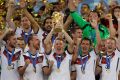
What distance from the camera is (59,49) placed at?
24.1ft

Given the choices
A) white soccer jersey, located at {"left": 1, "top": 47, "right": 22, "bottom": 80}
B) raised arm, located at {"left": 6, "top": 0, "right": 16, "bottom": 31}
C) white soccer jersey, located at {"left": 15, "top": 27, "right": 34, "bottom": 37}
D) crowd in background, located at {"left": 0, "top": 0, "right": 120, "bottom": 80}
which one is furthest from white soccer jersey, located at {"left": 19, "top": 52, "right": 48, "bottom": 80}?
raised arm, located at {"left": 6, "top": 0, "right": 16, "bottom": 31}

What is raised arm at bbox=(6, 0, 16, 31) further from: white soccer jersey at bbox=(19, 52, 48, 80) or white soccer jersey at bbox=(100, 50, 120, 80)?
white soccer jersey at bbox=(100, 50, 120, 80)

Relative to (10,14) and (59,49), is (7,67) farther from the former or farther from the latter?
(10,14)

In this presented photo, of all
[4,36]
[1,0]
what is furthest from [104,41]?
[1,0]

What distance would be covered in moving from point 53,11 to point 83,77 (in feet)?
5.54

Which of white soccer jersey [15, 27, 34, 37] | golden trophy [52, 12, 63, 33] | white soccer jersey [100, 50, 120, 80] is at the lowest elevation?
white soccer jersey [100, 50, 120, 80]

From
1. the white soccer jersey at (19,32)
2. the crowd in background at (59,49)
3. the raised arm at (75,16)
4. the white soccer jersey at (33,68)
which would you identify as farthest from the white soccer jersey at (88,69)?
the white soccer jersey at (19,32)

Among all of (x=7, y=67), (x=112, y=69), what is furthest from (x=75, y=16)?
(x=7, y=67)

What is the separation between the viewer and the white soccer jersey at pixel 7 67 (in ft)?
24.5

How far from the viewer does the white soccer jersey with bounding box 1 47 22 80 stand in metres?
7.47

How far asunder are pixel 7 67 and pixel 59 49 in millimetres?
850

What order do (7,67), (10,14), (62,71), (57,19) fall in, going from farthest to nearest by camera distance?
(10,14)
(57,19)
(7,67)
(62,71)

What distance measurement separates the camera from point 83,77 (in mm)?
7383

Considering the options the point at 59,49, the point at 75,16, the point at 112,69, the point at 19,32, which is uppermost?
the point at 75,16
